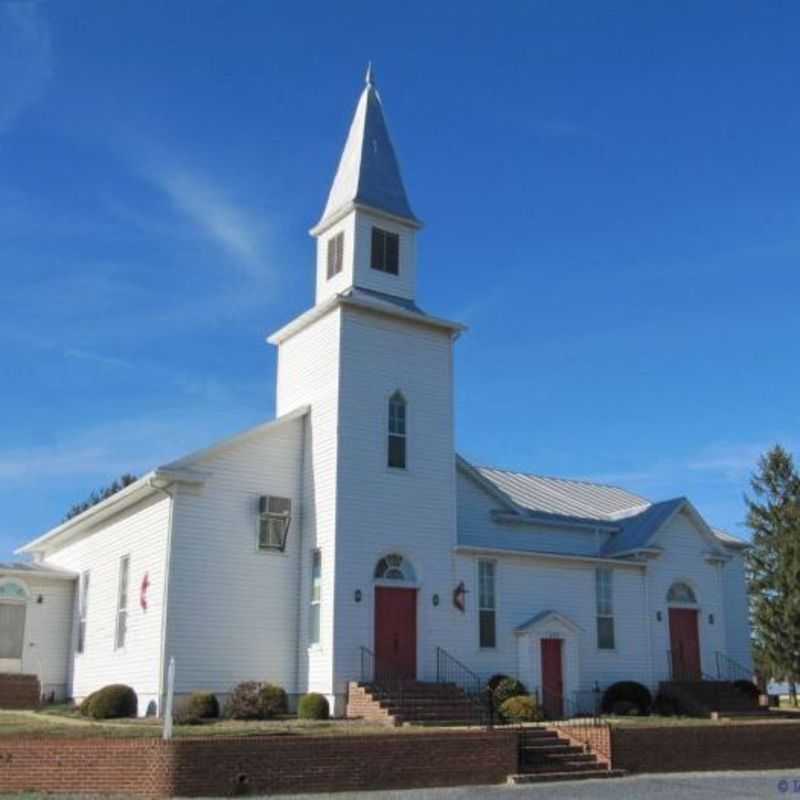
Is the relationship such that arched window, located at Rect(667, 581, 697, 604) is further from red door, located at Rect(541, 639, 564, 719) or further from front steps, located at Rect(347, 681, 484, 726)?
front steps, located at Rect(347, 681, 484, 726)

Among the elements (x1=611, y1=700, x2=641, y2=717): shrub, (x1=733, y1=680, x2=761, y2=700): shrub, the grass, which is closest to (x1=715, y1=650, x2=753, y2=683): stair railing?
(x1=733, y1=680, x2=761, y2=700): shrub

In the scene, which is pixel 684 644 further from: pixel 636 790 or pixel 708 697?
pixel 636 790

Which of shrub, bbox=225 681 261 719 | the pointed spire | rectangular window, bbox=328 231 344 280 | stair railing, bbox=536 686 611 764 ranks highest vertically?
the pointed spire

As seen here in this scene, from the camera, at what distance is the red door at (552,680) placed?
27.9m

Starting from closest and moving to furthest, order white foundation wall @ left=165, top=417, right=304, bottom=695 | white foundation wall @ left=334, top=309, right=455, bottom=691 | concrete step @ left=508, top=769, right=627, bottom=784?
concrete step @ left=508, top=769, right=627, bottom=784
white foundation wall @ left=165, top=417, right=304, bottom=695
white foundation wall @ left=334, top=309, right=455, bottom=691

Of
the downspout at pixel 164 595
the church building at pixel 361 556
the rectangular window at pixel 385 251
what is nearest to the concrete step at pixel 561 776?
the church building at pixel 361 556

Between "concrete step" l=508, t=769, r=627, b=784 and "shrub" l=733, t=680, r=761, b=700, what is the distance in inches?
445

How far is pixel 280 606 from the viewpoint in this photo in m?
25.5

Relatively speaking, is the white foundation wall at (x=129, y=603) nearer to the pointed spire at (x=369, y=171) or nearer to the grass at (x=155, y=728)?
the grass at (x=155, y=728)

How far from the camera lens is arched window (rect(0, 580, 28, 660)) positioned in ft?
98.2

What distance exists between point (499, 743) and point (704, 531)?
608 inches

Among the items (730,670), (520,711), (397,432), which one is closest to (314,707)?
(520,711)

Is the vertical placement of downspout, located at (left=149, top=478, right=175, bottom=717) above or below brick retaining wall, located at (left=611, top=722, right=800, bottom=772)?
above

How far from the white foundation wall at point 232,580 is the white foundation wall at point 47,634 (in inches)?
344
